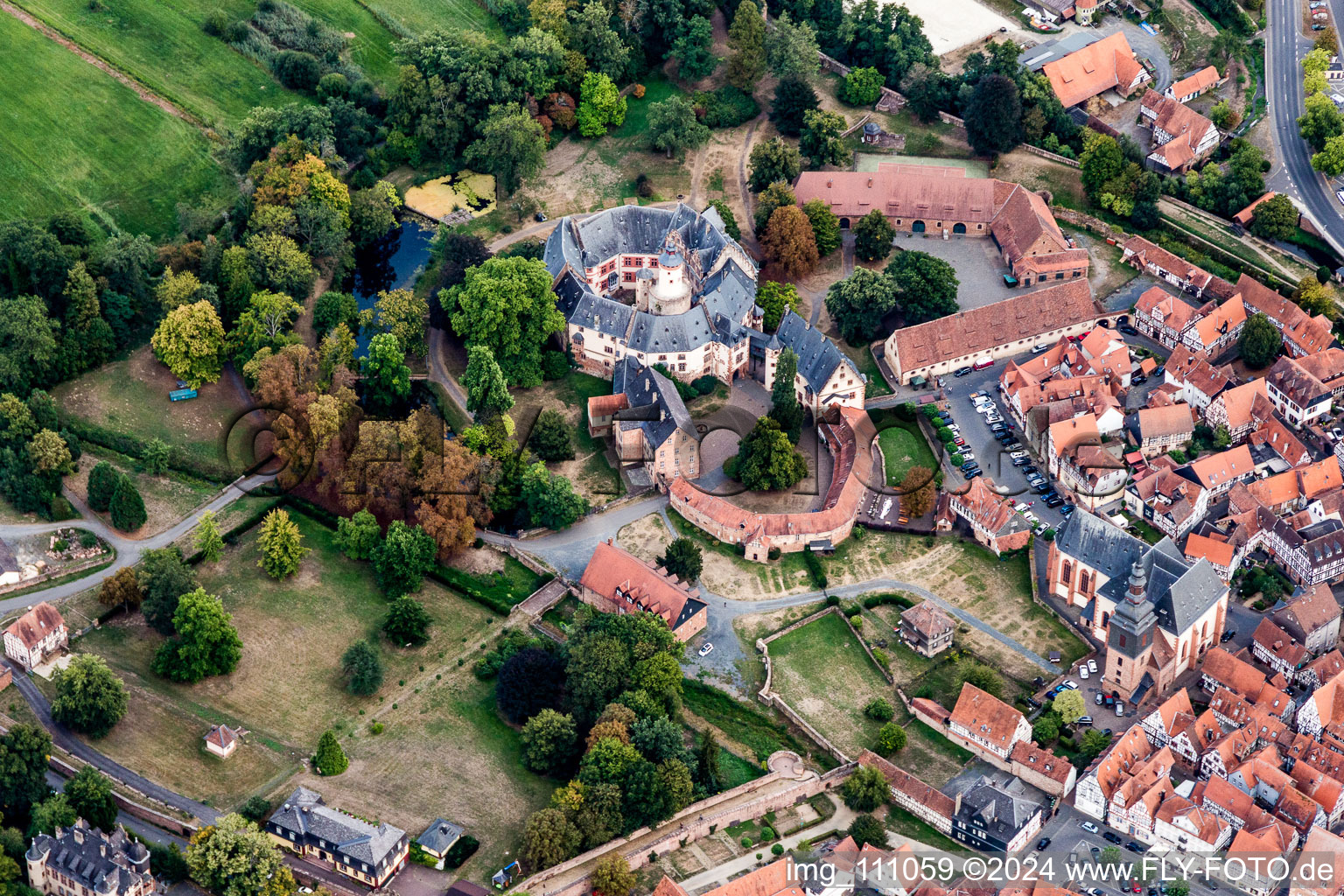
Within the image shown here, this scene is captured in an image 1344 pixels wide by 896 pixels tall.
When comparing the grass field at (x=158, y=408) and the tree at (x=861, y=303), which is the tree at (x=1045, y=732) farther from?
the grass field at (x=158, y=408)

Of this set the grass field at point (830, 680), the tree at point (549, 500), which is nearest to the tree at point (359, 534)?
the tree at point (549, 500)

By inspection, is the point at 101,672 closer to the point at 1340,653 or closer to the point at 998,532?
the point at 998,532

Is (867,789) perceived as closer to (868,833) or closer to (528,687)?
(868,833)

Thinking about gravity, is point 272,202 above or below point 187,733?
above

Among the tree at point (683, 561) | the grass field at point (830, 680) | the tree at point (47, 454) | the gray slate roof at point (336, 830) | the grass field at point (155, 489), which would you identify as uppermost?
the tree at point (47, 454)

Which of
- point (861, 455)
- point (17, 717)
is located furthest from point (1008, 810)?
point (17, 717)
